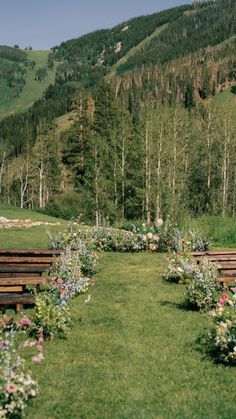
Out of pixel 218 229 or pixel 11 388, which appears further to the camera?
pixel 218 229

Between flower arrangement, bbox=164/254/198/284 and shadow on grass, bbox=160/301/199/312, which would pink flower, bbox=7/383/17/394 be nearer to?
shadow on grass, bbox=160/301/199/312

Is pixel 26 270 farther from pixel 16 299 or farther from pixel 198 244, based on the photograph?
pixel 198 244

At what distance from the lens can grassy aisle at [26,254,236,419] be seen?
650 centimetres

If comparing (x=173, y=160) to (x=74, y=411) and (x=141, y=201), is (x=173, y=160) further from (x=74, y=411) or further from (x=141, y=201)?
(x=74, y=411)

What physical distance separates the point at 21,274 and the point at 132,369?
6524 mm

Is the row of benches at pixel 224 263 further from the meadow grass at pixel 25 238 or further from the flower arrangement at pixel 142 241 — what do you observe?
the meadow grass at pixel 25 238

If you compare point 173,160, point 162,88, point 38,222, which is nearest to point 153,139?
point 173,160

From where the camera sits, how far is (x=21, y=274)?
44.4 ft

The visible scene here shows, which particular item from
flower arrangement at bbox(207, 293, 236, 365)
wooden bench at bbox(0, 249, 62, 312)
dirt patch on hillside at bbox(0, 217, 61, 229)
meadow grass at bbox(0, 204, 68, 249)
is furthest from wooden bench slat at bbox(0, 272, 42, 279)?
dirt patch on hillside at bbox(0, 217, 61, 229)

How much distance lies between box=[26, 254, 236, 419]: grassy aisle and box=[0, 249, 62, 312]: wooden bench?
1.23 meters

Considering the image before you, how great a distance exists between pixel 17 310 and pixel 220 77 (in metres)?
156

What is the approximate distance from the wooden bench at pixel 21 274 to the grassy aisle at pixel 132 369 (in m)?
1.23

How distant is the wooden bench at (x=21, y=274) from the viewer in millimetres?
10860

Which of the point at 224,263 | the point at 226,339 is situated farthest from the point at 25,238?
the point at 226,339
